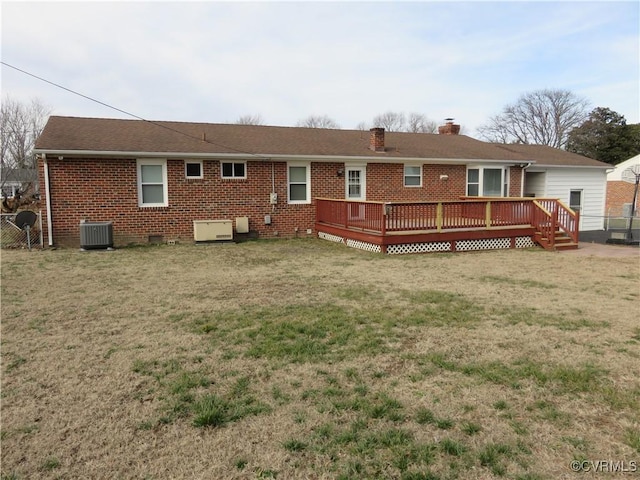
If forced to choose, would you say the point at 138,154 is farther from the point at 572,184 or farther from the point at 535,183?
the point at 572,184

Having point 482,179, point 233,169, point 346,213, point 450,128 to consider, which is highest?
point 450,128

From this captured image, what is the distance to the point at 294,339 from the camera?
460 cm

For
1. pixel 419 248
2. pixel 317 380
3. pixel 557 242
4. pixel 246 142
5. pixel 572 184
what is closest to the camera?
pixel 317 380

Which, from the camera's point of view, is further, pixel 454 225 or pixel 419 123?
pixel 419 123

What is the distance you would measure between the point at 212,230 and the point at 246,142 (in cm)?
351

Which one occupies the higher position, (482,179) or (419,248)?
(482,179)

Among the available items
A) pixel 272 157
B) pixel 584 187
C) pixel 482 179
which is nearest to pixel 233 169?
pixel 272 157

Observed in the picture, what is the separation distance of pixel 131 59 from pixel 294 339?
12.2 meters

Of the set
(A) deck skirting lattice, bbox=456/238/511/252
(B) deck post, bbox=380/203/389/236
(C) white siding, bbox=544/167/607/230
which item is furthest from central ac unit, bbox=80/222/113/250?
(C) white siding, bbox=544/167/607/230

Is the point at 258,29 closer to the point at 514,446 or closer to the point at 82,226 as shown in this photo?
the point at 82,226

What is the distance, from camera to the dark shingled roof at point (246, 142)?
40.9 feet

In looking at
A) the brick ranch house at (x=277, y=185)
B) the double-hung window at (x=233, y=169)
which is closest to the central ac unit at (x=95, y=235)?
the brick ranch house at (x=277, y=185)

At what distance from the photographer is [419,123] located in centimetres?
5581

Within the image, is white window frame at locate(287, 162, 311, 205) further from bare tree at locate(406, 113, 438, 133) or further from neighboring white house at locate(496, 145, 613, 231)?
bare tree at locate(406, 113, 438, 133)
